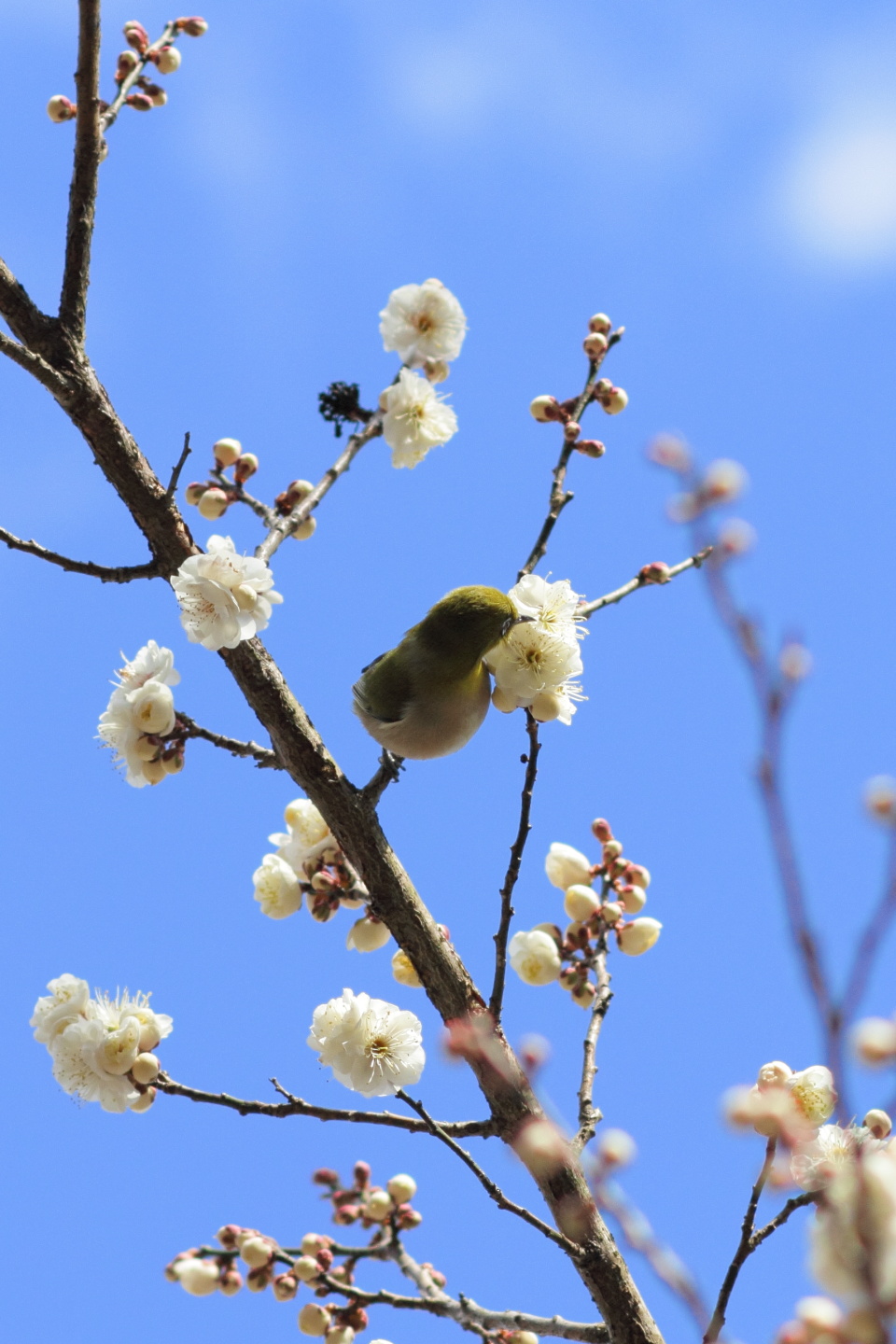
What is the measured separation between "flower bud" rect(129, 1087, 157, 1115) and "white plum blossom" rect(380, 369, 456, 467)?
2.01m

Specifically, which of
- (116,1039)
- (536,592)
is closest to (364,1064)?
(116,1039)

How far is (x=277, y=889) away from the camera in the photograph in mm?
3252

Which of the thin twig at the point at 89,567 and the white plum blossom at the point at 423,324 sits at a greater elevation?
the white plum blossom at the point at 423,324

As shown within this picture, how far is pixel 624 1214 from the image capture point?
3.13ft

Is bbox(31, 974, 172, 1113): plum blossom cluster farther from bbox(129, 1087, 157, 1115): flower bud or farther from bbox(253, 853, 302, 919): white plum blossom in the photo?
bbox(253, 853, 302, 919): white plum blossom

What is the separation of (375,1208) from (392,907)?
140 cm

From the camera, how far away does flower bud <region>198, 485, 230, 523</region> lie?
337 centimetres

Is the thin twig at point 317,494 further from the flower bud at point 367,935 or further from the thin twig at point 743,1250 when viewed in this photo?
the thin twig at point 743,1250

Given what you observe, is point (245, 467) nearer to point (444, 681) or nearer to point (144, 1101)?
point (444, 681)

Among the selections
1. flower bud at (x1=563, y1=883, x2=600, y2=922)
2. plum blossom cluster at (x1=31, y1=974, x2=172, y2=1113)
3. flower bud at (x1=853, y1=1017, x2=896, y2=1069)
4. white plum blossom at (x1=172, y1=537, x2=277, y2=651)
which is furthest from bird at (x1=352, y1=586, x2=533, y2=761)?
flower bud at (x1=853, y1=1017, x2=896, y2=1069)

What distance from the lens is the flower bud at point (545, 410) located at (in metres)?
3.40

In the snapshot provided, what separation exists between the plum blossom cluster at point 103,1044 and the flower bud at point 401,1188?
120 cm

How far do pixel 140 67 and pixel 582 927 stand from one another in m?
3.54

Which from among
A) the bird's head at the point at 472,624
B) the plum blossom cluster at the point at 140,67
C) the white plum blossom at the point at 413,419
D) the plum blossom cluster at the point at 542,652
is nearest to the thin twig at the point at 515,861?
the plum blossom cluster at the point at 542,652
